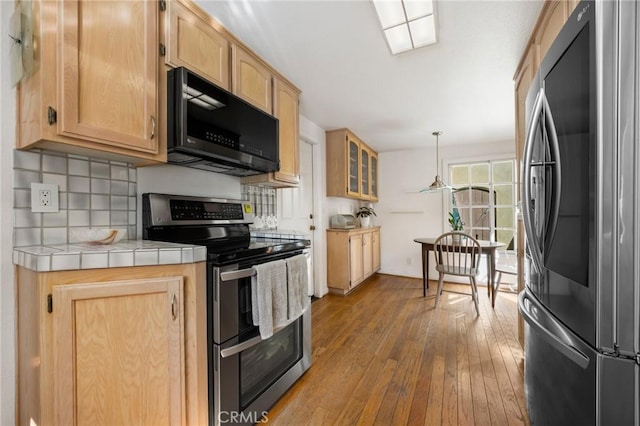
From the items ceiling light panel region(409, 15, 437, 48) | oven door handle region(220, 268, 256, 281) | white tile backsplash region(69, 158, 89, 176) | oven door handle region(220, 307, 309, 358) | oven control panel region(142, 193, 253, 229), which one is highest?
ceiling light panel region(409, 15, 437, 48)

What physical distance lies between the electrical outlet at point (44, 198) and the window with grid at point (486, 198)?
15.6 ft

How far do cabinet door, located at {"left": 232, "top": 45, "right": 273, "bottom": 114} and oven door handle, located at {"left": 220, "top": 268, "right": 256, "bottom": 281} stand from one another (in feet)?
3.89

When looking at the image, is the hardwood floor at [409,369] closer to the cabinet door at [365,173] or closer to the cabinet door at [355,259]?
the cabinet door at [355,259]

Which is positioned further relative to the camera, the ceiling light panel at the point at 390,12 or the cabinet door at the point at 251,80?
the cabinet door at the point at 251,80

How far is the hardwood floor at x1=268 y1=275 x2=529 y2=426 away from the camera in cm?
145

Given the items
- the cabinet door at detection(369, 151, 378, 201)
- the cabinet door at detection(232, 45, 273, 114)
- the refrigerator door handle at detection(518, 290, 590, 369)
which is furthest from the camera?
the cabinet door at detection(369, 151, 378, 201)

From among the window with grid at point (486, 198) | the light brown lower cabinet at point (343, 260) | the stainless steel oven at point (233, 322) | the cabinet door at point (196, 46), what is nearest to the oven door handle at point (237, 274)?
the stainless steel oven at point (233, 322)

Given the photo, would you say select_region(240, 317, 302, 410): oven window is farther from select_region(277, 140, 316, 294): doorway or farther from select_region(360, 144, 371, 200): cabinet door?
select_region(360, 144, 371, 200): cabinet door

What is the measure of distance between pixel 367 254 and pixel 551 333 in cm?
344

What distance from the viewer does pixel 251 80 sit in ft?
6.18

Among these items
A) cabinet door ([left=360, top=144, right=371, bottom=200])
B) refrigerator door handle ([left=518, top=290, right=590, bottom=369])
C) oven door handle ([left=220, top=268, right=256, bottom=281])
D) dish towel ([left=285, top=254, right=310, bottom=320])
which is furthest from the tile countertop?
cabinet door ([left=360, top=144, right=371, bottom=200])

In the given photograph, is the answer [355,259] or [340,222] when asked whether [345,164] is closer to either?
[340,222]

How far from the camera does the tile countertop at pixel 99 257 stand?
2.86ft

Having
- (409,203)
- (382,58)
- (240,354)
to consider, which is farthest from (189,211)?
(409,203)
